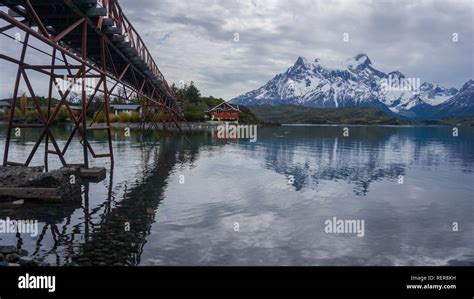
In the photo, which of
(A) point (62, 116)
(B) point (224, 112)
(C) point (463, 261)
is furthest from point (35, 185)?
(B) point (224, 112)

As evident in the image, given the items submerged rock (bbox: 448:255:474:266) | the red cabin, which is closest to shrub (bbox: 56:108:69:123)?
the red cabin

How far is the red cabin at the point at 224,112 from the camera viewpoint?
129 m

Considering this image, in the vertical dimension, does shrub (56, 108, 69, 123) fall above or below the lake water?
above

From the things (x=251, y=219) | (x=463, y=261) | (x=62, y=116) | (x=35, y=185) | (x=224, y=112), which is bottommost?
(x=463, y=261)

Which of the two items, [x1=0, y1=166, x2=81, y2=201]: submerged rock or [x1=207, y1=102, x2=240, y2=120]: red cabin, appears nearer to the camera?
[x1=0, y1=166, x2=81, y2=201]: submerged rock

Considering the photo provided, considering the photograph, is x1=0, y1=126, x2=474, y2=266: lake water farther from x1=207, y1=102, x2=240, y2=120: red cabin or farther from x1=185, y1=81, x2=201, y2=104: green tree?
x1=185, y1=81, x2=201, y2=104: green tree

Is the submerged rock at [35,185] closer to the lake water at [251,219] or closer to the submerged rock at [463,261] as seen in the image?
the lake water at [251,219]

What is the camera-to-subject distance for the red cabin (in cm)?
12875

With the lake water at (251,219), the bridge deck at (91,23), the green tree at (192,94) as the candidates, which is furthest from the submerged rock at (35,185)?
the green tree at (192,94)

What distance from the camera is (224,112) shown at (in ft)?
426

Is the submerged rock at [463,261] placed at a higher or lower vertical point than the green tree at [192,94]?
lower

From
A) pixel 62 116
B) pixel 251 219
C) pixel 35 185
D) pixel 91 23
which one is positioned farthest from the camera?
pixel 62 116

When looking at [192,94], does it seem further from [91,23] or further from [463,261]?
[463,261]
